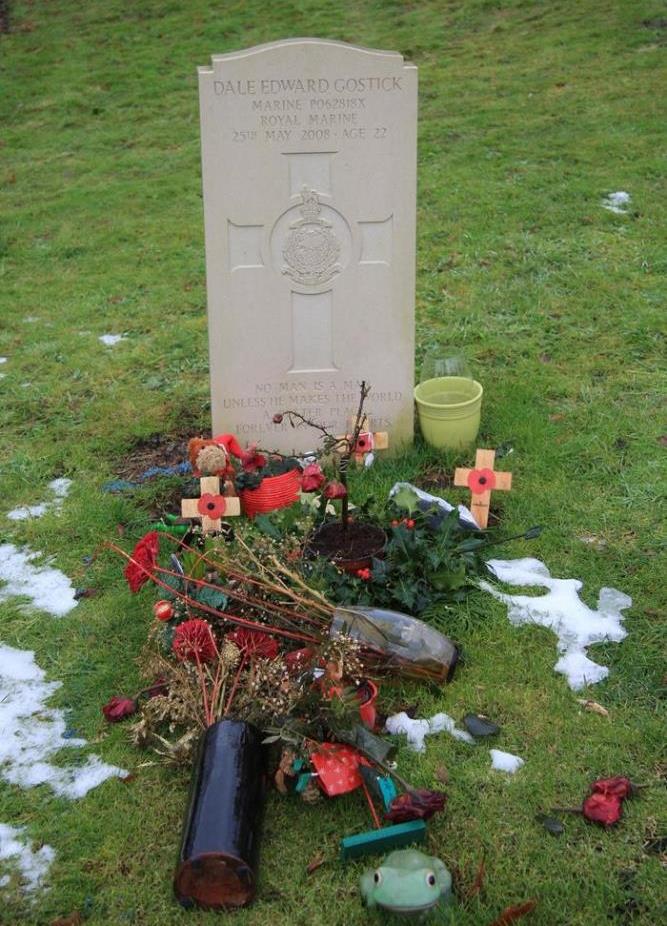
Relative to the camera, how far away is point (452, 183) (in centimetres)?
835

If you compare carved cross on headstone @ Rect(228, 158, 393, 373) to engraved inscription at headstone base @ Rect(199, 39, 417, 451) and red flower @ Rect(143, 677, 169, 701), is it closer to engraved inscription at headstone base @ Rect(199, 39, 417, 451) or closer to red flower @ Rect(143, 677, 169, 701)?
engraved inscription at headstone base @ Rect(199, 39, 417, 451)

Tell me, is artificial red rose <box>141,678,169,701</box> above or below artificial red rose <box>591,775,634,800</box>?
above

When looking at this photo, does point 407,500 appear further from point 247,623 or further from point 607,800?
point 607,800

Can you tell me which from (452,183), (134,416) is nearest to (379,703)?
(134,416)

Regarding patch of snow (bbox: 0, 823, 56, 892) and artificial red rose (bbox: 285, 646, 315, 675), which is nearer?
patch of snow (bbox: 0, 823, 56, 892)

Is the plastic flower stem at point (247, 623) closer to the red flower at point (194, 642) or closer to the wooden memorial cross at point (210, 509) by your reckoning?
the red flower at point (194, 642)

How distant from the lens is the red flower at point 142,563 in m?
3.54

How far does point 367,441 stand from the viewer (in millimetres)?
4578

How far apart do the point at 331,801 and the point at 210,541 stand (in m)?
1.22

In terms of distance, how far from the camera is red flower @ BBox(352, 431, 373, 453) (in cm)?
456

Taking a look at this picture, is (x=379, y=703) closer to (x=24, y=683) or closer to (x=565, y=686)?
(x=565, y=686)

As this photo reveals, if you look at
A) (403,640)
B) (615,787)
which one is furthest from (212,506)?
(615,787)

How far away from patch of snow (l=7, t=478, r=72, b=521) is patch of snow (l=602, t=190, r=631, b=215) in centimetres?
491

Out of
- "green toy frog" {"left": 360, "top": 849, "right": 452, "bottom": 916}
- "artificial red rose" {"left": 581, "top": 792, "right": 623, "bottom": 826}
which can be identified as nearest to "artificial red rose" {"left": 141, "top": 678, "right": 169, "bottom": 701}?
"green toy frog" {"left": 360, "top": 849, "right": 452, "bottom": 916}
